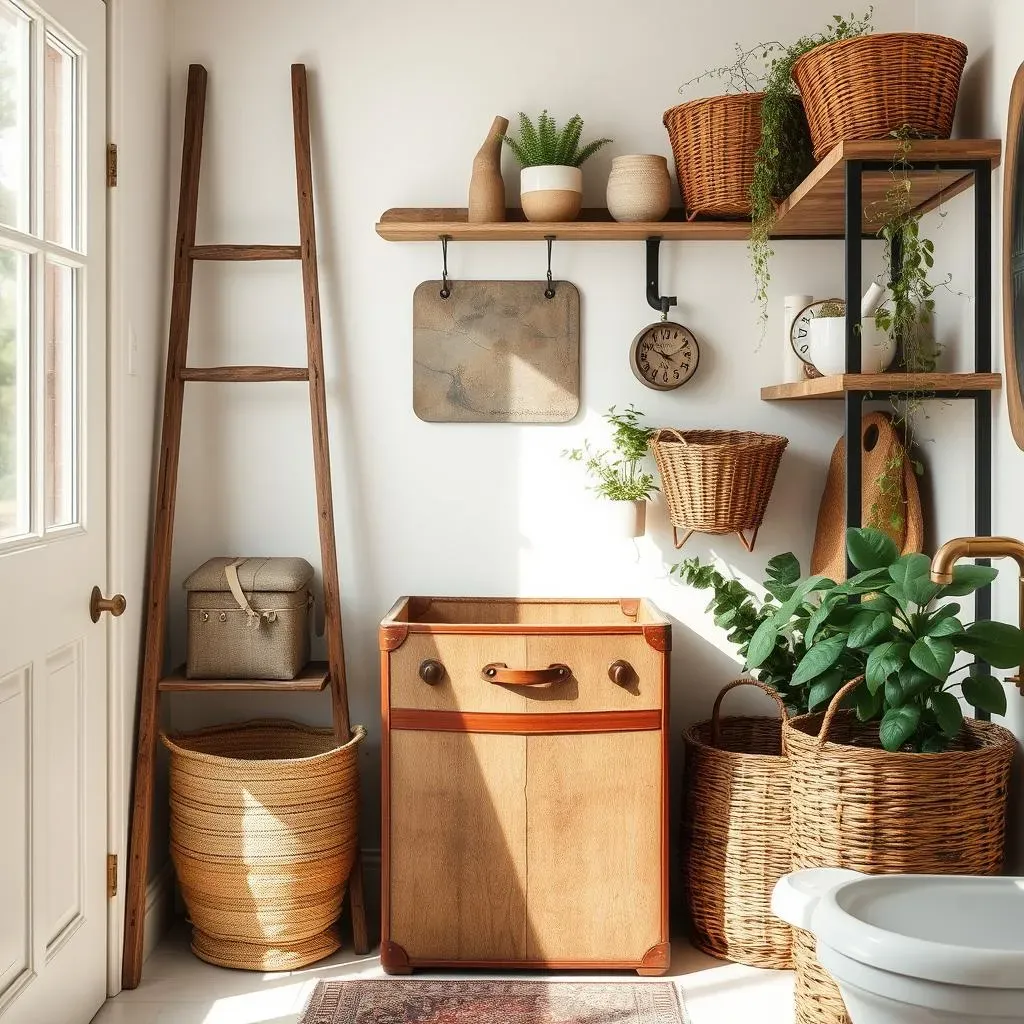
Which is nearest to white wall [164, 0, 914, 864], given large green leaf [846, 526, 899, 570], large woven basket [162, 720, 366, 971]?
large woven basket [162, 720, 366, 971]

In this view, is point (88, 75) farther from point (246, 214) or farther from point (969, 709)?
point (969, 709)

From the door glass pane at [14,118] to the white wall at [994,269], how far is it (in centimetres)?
181

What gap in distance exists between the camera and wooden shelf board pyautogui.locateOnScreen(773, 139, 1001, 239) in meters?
2.19

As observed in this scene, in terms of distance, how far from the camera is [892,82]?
7.20 feet

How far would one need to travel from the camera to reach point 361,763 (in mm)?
2977

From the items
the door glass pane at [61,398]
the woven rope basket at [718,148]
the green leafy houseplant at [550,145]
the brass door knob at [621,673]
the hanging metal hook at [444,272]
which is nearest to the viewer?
the door glass pane at [61,398]

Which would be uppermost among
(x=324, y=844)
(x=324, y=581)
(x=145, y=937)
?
(x=324, y=581)

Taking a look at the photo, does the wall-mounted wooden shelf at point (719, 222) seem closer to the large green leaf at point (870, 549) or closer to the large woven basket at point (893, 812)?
the large green leaf at point (870, 549)

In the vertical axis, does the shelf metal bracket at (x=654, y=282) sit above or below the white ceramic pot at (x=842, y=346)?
above

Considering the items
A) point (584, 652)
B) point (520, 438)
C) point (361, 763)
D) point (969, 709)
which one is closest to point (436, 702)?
point (584, 652)

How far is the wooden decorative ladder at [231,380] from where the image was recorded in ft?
8.80

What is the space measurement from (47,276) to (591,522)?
1.40m

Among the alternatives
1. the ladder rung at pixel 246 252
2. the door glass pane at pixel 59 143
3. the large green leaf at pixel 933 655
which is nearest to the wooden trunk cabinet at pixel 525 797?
the large green leaf at pixel 933 655

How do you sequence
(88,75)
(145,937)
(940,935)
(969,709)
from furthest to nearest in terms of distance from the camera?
(145,937) → (969,709) → (88,75) → (940,935)
